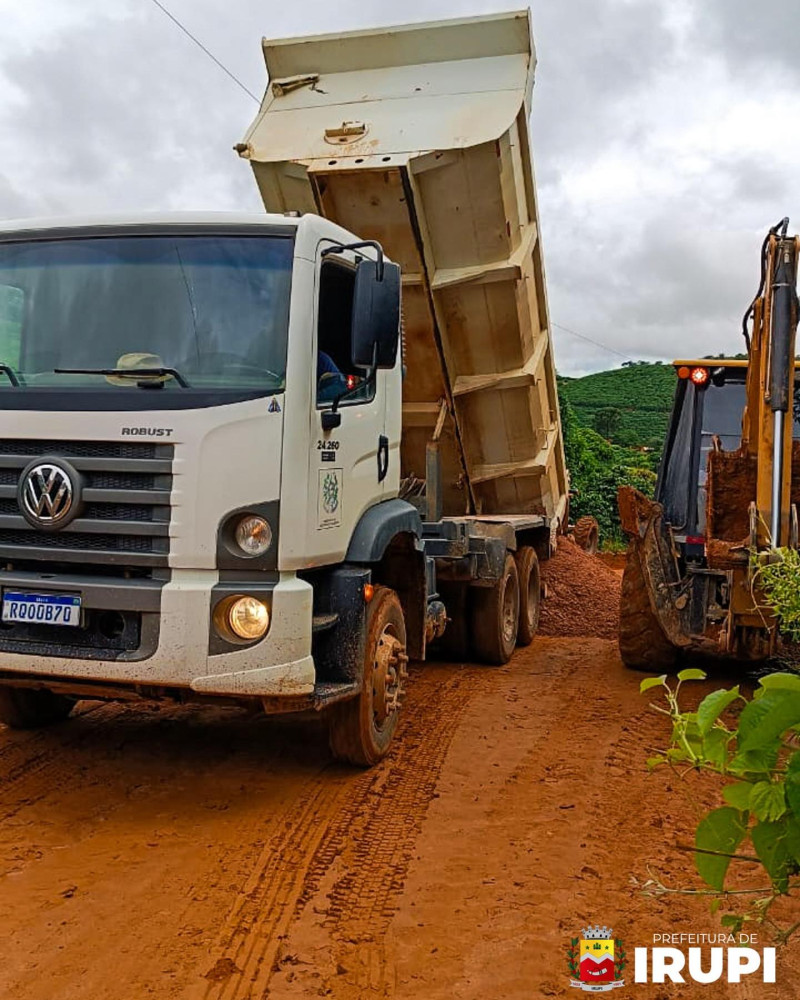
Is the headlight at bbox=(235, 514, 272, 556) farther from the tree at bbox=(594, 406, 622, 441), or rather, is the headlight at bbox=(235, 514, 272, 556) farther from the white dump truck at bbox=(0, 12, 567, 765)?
the tree at bbox=(594, 406, 622, 441)

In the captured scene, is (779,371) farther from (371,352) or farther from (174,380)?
(174,380)

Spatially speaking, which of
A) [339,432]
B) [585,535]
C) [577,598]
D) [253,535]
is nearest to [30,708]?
[253,535]

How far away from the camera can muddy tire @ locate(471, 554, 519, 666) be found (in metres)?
6.93

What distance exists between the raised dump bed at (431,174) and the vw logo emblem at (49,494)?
2852 mm

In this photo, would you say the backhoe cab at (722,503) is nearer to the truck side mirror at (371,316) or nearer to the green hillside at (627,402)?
the truck side mirror at (371,316)

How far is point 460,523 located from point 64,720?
2.72 meters

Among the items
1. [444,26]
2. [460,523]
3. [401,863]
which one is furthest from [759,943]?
[444,26]

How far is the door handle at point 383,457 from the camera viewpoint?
4.69 metres

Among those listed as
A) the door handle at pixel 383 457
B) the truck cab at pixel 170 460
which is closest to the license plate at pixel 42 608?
the truck cab at pixel 170 460

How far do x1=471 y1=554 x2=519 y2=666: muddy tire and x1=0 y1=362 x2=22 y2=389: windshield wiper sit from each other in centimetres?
379

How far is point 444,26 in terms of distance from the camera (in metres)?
5.89

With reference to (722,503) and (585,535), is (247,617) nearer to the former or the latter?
(722,503)

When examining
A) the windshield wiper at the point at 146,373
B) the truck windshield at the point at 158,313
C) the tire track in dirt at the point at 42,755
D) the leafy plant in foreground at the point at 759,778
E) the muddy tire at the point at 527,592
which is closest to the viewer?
the leafy plant in foreground at the point at 759,778

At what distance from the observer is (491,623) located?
6973mm
